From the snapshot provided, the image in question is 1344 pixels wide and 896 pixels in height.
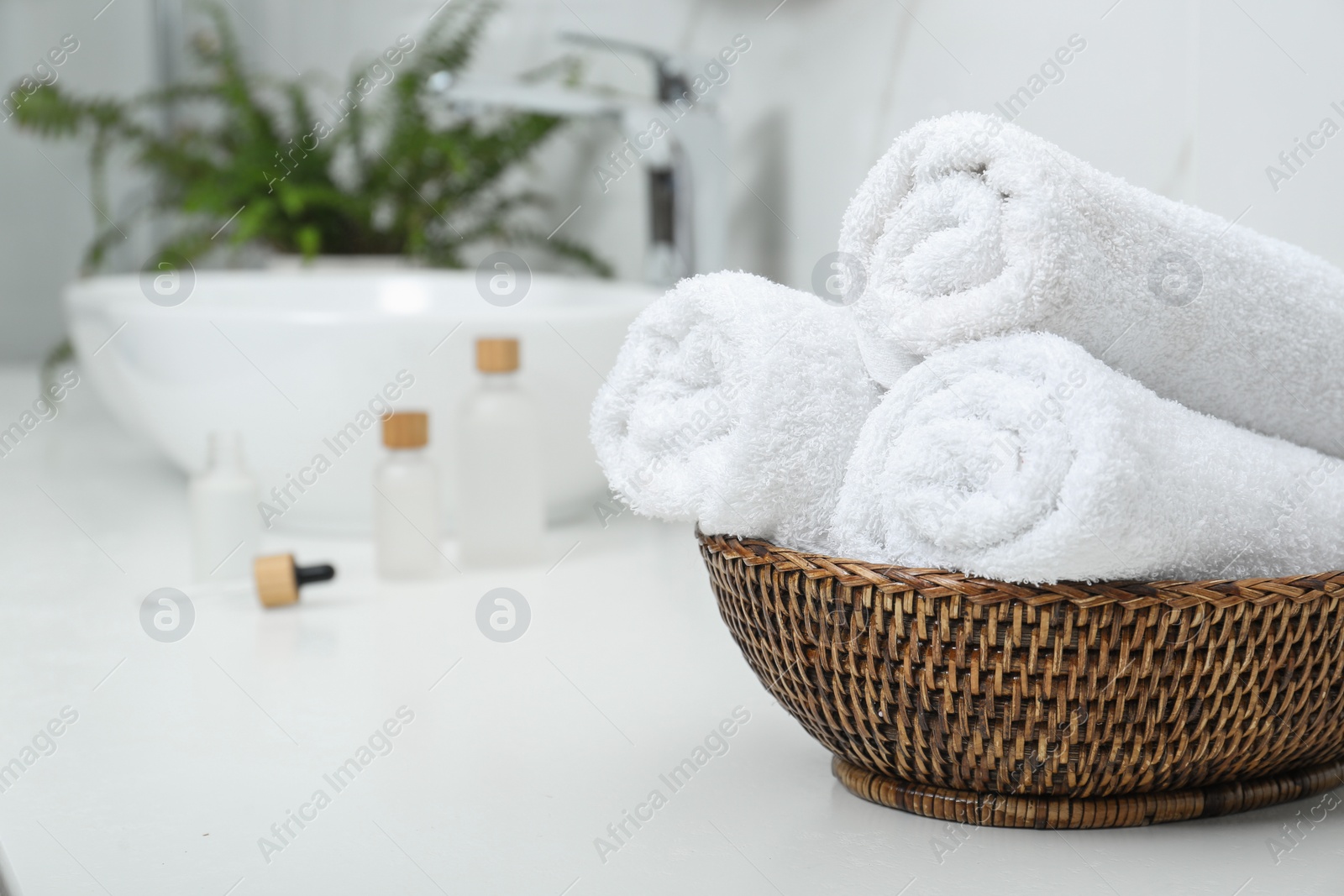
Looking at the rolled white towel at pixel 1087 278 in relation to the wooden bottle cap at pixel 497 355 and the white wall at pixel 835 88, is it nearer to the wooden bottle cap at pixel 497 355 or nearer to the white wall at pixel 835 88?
the white wall at pixel 835 88

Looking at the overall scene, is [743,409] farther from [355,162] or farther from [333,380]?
[355,162]

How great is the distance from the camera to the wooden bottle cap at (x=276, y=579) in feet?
2.86

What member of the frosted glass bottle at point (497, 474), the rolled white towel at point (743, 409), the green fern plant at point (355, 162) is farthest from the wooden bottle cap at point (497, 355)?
the green fern plant at point (355, 162)

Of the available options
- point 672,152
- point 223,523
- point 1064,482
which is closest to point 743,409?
point 1064,482

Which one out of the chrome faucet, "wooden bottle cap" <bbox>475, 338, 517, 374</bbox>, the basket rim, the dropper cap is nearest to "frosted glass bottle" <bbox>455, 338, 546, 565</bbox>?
"wooden bottle cap" <bbox>475, 338, 517, 374</bbox>

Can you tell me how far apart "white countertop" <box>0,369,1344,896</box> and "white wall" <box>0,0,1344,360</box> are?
1.29ft

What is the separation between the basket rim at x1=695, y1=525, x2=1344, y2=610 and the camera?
1.35 ft

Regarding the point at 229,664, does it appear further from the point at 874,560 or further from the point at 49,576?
the point at 874,560

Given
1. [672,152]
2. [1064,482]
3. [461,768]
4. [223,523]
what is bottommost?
[223,523]

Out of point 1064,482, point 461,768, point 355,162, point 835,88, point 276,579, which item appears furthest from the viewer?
point 355,162

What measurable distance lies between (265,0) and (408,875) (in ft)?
6.60

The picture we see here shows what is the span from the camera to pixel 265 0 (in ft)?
7.02

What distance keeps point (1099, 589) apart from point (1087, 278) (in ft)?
0.35

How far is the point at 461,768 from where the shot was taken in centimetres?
58
